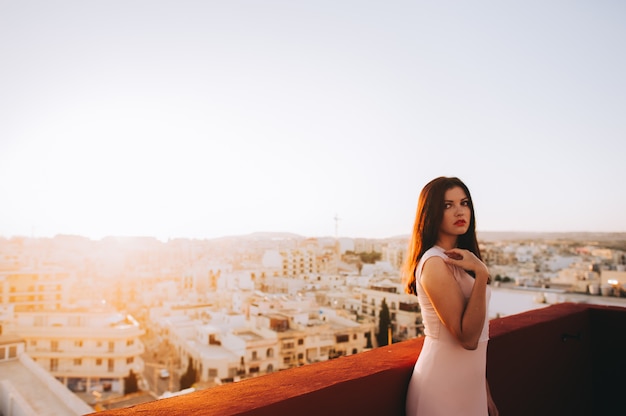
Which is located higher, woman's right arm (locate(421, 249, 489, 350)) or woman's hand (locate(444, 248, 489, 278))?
woman's hand (locate(444, 248, 489, 278))

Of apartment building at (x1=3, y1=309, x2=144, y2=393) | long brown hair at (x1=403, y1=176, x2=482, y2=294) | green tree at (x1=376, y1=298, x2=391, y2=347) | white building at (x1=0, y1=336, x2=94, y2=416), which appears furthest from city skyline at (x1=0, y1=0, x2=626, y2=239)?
white building at (x1=0, y1=336, x2=94, y2=416)

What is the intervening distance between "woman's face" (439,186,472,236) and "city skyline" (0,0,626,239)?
0.14 metres

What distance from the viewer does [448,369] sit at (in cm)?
120

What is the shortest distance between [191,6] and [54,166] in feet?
73.0

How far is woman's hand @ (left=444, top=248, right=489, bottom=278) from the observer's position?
3.70ft

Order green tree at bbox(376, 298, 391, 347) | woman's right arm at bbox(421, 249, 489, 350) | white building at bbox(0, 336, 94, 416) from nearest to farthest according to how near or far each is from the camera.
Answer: woman's right arm at bbox(421, 249, 489, 350) → white building at bbox(0, 336, 94, 416) → green tree at bbox(376, 298, 391, 347)

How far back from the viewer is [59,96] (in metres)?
16.9

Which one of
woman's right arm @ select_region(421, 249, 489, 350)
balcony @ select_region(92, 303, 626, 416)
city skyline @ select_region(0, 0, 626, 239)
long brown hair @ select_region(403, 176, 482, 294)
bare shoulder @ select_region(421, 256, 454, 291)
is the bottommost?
balcony @ select_region(92, 303, 626, 416)

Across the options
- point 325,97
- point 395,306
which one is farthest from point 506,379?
point 395,306

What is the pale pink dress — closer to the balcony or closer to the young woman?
the young woman

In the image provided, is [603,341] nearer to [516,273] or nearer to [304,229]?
[516,273]

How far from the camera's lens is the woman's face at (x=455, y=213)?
1.30 m

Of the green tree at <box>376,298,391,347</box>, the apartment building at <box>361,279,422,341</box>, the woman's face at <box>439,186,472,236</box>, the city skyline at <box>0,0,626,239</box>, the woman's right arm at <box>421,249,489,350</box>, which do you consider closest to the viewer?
the woman's right arm at <box>421,249,489,350</box>

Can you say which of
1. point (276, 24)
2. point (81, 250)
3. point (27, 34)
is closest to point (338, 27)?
point (276, 24)
